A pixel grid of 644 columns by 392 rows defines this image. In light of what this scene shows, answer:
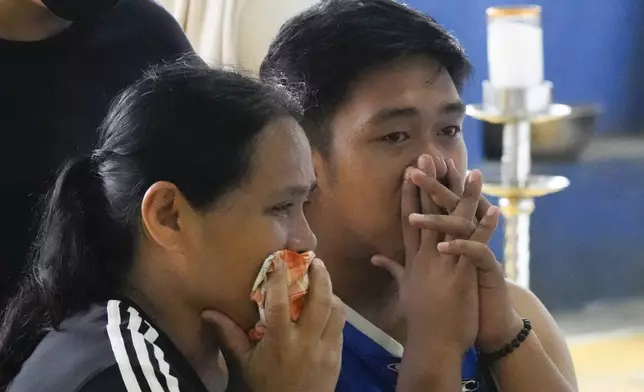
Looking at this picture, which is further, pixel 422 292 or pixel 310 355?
pixel 422 292

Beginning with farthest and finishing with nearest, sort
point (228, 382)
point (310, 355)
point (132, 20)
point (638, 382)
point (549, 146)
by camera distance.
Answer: point (549, 146)
point (638, 382)
point (132, 20)
point (228, 382)
point (310, 355)

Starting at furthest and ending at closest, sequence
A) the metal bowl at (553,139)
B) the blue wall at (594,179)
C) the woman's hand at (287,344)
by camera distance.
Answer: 1. the blue wall at (594,179)
2. the metal bowl at (553,139)
3. the woman's hand at (287,344)

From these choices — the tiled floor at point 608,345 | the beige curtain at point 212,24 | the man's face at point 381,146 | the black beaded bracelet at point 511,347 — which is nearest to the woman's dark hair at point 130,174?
the man's face at point 381,146

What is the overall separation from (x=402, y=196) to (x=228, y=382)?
1.03 feet

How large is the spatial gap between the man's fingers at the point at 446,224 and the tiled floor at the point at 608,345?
2034 millimetres

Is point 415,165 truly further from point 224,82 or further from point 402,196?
point 224,82

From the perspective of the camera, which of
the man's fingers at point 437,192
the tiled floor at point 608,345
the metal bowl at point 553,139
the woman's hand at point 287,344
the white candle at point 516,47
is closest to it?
the woman's hand at point 287,344

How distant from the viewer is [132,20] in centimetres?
146

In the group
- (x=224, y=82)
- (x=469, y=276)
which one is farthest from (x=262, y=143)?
(x=469, y=276)

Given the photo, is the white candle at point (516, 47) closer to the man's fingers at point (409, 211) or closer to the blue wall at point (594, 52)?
the blue wall at point (594, 52)

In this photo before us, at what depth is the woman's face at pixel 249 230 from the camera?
1.01 m

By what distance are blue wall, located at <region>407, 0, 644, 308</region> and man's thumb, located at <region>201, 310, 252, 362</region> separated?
2.46 metres

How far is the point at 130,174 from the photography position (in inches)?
41.0

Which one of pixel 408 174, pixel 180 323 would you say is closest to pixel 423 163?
pixel 408 174
